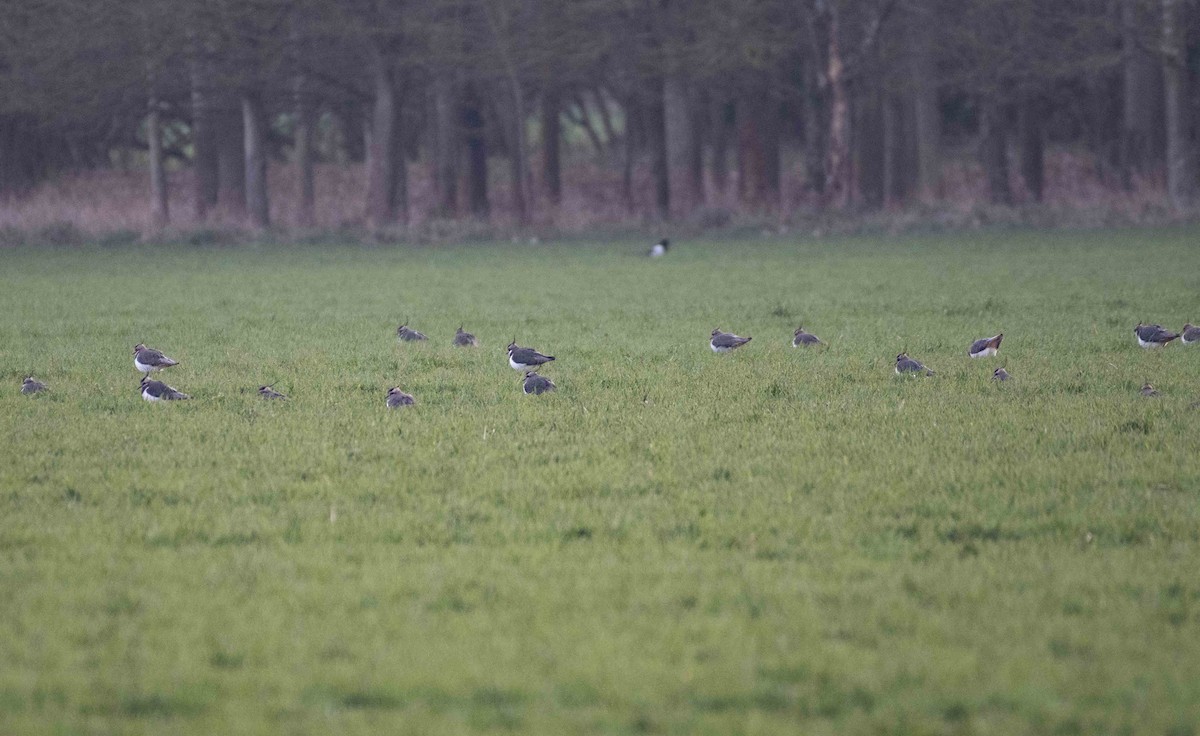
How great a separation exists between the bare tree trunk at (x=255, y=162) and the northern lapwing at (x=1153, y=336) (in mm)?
33242

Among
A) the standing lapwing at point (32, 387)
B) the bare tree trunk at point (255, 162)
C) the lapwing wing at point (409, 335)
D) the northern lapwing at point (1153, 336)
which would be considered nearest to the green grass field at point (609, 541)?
the standing lapwing at point (32, 387)

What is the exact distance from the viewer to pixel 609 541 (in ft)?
24.7

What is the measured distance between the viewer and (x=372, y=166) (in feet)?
152

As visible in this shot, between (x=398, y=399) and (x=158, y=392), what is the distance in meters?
2.11

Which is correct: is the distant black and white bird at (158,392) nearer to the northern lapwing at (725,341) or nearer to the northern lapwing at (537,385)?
the northern lapwing at (537,385)

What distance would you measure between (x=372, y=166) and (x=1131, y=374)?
1409 inches

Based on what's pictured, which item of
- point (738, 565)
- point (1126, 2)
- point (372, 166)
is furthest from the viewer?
point (372, 166)

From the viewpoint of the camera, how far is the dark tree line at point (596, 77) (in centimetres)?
4169

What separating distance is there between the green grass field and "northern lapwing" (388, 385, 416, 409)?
0.20 meters

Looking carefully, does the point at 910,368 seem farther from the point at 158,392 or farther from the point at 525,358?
the point at 158,392

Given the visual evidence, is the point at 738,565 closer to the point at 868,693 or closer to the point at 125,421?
the point at 868,693

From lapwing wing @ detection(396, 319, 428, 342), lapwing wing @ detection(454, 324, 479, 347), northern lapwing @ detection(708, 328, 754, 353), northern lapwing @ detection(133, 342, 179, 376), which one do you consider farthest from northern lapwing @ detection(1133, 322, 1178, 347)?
northern lapwing @ detection(133, 342, 179, 376)

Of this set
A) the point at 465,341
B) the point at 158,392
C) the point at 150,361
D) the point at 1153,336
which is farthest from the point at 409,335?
the point at 1153,336

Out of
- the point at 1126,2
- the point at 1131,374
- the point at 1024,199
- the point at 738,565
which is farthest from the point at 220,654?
the point at 1024,199
